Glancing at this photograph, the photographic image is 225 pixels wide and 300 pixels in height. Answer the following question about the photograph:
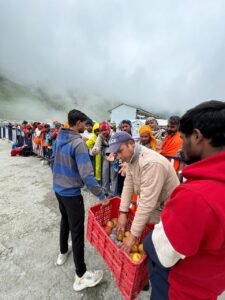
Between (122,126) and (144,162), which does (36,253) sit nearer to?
(144,162)

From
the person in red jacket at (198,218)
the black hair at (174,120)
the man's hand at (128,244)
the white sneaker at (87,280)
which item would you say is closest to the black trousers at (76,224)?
the white sneaker at (87,280)

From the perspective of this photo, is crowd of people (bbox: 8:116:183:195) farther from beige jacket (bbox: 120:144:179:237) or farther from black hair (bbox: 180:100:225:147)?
black hair (bbox: 180:100:225:147)

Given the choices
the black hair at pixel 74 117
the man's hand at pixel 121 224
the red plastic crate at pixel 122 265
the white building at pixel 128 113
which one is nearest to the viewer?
the red plastic crate at pixel 122 265

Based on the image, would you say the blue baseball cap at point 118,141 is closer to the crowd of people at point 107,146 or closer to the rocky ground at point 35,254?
the crowd of people at point 107,146

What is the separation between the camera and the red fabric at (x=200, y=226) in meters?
0.75

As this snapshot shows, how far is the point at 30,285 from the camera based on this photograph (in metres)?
2.06

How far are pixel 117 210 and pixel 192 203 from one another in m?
1.62

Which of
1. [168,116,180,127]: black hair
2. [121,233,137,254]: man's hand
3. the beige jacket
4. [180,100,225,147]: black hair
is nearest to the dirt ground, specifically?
[121,233,137,254]: man's hand

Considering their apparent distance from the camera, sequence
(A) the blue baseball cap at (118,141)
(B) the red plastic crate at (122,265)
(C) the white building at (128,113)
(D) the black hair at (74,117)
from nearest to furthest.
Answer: (B) the red plastic crate at (122,265) < (A) the blue baseball cap at (118,141) < (D) the black hair at (74,117) < (C) the white building at (128,113)

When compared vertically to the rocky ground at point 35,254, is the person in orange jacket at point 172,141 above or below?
above

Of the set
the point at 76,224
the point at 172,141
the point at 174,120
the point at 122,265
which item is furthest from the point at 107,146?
the point at 122,265

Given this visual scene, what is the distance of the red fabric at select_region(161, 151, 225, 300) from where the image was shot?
746mm

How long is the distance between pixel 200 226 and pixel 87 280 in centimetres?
193

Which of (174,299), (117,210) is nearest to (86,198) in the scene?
(117,210)
